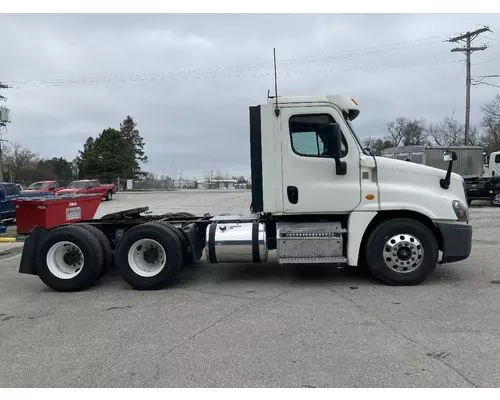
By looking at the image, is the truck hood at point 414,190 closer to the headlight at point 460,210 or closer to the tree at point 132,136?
the headlight at point 460,210

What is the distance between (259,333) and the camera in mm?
4648

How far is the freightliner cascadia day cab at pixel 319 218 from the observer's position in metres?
6.39

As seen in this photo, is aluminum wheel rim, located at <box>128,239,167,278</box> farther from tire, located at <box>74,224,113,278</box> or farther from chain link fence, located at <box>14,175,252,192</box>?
chain link fence, located at <box>14,175,252,192</box>

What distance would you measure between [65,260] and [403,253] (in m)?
5.28

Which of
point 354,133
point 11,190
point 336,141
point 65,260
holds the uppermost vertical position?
point 354,133

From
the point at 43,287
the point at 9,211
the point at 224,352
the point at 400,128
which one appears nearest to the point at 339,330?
the point at 224,352

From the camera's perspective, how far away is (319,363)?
3.87 metres

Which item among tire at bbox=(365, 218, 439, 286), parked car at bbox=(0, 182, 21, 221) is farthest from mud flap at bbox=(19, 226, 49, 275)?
parked car at bbox=(0, 182, 21, 221)

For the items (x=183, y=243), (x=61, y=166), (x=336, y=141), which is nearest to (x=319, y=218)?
(x=336, y=141)

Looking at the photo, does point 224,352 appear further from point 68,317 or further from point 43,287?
point 43,287

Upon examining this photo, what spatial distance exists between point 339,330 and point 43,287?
504 centimetres

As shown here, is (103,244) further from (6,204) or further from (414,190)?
(6,204)

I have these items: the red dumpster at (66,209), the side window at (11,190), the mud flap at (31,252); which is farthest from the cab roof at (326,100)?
the side window at (11,190)

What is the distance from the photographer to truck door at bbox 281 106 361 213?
643 cm
